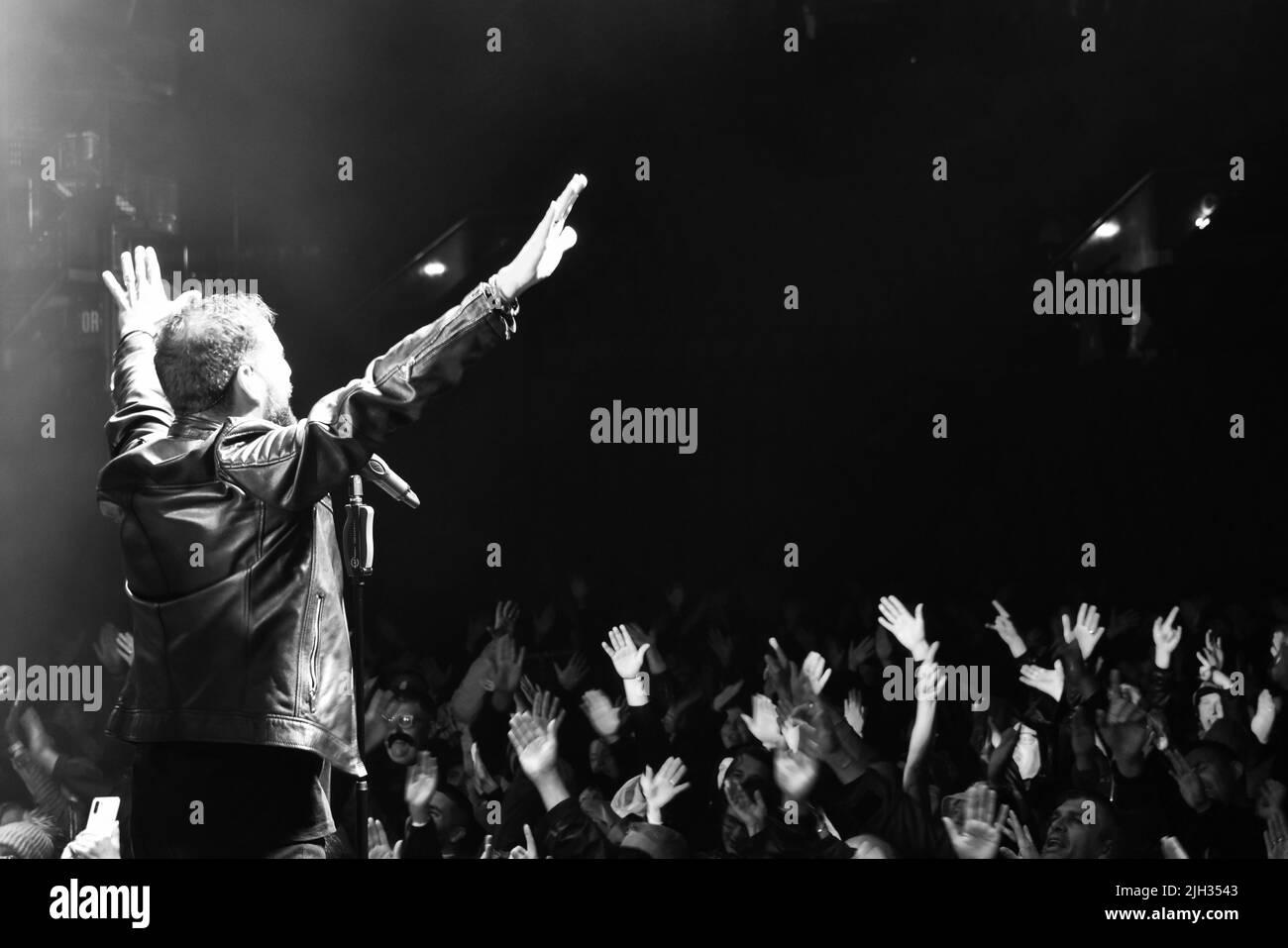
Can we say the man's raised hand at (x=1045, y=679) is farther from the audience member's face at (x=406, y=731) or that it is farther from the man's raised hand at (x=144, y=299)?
the man's raised hand at (x=144, y=299)

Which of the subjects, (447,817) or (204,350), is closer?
(204,350)

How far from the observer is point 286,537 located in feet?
9.23

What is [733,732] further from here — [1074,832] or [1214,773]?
[1214,773]

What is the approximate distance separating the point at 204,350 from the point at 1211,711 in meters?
2.71

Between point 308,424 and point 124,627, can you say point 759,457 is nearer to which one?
point 308,424

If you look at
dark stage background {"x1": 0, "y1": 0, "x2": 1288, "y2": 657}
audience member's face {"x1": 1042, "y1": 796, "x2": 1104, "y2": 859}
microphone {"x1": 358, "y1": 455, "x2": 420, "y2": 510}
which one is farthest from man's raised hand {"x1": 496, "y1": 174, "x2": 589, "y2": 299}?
audience member's face {"x1": 1042, "y1": 796, "x2": 1104, "y2": 859}

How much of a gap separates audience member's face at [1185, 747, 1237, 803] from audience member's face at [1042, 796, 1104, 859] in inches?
11.9

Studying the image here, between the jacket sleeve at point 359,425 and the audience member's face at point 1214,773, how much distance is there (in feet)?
7.37

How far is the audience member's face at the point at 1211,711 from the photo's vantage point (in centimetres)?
375

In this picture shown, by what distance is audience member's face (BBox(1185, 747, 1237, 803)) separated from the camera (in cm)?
372

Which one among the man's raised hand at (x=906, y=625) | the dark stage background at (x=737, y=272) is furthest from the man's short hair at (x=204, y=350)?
the man's raised hand at (x=906, y=625)

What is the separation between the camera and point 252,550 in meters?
2.81

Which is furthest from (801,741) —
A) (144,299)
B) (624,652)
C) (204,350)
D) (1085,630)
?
(144,299)

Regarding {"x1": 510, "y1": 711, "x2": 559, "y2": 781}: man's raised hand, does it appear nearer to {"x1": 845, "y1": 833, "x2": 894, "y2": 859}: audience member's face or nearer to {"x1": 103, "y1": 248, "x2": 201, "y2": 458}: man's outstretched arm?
{"x1": 845, "y1": 833, "x2": 894, "y2": 859}: audience member's face
